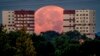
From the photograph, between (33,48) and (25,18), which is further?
(25,18)

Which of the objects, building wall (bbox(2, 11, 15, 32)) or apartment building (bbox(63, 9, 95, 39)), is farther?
building wall (bbox(2, 11, 15, 32))

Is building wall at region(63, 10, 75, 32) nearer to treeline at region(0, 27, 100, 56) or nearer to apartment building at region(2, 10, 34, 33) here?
apartment building at region(2, 10, 34, 33)

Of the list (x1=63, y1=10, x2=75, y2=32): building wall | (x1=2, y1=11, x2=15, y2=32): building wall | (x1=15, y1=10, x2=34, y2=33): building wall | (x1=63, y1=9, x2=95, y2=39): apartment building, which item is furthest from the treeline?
(x1=2, y1=11, x2=15, y2=32): building wall

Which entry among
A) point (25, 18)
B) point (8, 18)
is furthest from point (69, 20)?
point (8, 18)

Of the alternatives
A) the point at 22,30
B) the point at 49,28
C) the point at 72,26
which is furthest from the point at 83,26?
the point at 22,30

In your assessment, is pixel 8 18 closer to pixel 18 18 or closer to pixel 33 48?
pixel 18 18

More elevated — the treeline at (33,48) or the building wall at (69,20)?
the building wall at (69,20)

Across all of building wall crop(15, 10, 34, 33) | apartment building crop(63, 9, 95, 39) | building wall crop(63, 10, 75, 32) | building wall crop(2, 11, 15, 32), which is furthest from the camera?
building wall crop(2, 11, 15, 32)

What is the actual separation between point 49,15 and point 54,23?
10.5 feet

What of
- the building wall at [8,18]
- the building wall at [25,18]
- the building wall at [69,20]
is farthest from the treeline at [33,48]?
the building wall at [8,18]

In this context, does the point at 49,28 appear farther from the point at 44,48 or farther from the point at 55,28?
the point at 44,48

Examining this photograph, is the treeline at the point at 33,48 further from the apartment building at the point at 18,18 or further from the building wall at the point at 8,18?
the building wall at the point at 8,18

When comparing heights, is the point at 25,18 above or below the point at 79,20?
above

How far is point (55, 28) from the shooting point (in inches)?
2077
